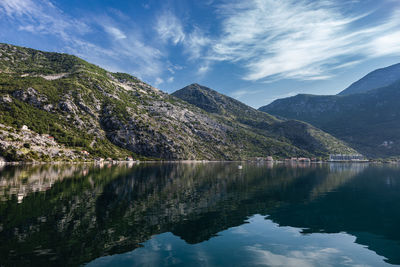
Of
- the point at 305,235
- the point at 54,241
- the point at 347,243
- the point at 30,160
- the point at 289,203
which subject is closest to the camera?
the point at 54,241

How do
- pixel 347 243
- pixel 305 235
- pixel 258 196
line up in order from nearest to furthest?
pixel 347 243
pixel 305 235
pixel 258 196

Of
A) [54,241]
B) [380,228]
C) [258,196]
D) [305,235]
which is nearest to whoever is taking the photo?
[54,241]

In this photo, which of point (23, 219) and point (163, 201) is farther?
point (163, 201)

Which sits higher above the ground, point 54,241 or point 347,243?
point 54,241

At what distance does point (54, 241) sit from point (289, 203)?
42.9 meters

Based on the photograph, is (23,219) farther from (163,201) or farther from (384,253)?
(384,253)

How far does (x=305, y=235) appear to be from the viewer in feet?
94.8

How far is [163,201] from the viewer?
4525 cm

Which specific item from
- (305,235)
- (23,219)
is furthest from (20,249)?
(305,235)

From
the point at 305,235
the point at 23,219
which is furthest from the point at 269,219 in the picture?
the point at 23,219

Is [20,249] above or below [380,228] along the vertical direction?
above

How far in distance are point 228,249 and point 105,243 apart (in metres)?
12.5

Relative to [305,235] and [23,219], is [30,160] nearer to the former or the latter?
[23,219]

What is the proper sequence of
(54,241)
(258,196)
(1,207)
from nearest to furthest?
1. (54,241)
2. (1,207)
3. (258,196)
